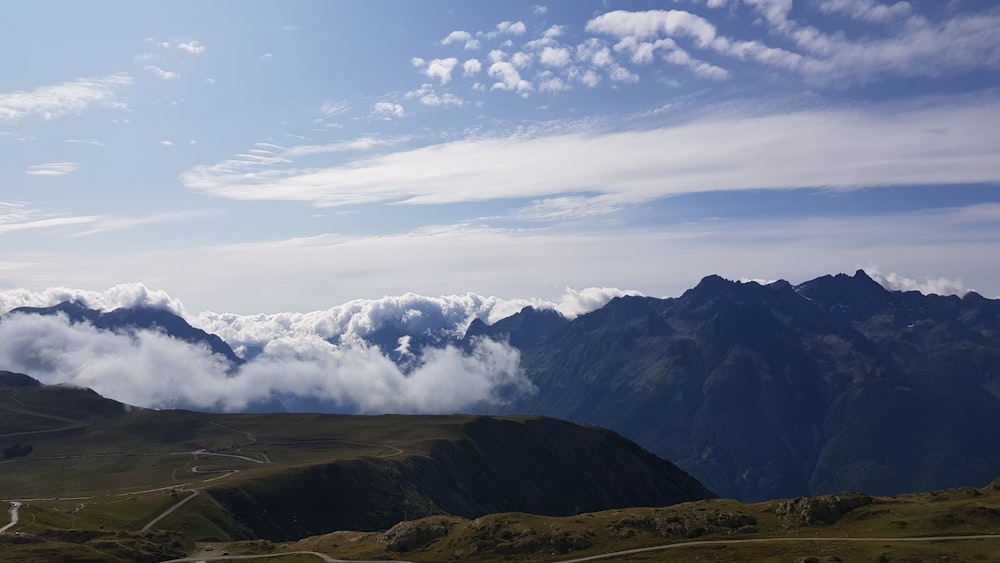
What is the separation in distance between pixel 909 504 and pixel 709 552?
140 feet

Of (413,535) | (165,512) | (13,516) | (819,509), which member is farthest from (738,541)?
(13,516)

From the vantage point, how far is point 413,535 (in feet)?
432

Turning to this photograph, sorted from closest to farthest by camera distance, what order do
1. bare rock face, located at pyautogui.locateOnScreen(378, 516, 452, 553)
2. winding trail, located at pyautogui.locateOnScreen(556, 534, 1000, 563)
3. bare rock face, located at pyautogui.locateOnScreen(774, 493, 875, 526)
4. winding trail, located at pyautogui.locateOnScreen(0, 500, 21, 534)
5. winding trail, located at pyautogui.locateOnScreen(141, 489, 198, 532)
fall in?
winding trail, located at pyautogui.locateOnScreen(556, 534, 1000, 563) < bare rock face, located at pyautogui.locateOnScreen(774, 493, 875, 526) < bare rock face, located at pyautogui.locateOnScreen(378, 516, 452, 553) < winding trail, located at pyautogui.locateOnScreen(0, 500, 21, 534) < winding trail, located at pyautogui.locateOnScreen(141, 489, 198, 532)

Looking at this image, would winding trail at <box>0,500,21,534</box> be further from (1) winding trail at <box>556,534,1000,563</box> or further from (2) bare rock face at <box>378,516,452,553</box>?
(1) winding trail at <box>556,534,1000,563</box>

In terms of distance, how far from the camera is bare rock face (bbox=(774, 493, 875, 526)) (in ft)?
385

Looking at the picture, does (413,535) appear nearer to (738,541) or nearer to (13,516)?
(738,541)

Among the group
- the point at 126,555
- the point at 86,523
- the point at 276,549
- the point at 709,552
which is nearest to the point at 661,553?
the point at 709,552

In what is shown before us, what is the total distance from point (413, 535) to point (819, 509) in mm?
66594

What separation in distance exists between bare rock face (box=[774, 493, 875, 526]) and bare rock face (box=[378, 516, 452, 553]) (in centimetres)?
5739

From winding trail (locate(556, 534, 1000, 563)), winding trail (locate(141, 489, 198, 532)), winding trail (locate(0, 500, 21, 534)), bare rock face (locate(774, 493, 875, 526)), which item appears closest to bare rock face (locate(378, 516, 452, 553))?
winding trail (locate(556, 534, 1000, 563))

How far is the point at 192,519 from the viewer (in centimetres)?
18062

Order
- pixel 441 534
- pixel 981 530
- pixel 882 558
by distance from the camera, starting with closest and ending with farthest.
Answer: pixel 882 558
pixel 981 530
pixel 441 534

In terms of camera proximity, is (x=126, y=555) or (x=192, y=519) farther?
(x=192, y=519)

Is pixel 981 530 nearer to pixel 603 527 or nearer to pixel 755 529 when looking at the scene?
pixel 755 529
